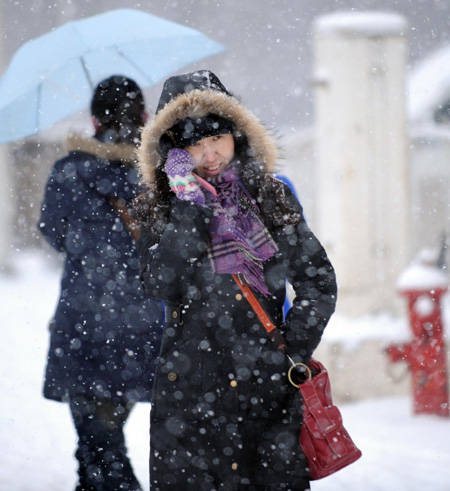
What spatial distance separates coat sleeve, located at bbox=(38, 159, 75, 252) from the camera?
297 centimetres

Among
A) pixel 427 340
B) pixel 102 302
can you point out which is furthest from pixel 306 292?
pixel 427 340

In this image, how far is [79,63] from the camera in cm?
351

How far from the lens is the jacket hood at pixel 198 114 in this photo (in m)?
2.23

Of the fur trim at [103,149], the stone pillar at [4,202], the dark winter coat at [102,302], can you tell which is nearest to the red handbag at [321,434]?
the dark winter coat at [102,302]

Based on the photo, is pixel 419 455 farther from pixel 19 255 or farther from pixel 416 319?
pixel 19 255

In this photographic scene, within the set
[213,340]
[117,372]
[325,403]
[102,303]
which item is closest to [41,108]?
[102,303]

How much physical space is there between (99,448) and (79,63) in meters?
1.86

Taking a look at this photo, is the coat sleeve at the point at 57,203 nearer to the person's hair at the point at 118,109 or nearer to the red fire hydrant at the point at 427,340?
the person's hair at the point at 118,109

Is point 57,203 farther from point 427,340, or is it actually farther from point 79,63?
point 427,340

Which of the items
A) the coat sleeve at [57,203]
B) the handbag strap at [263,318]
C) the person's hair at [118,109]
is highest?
the person's hair at [118,109]

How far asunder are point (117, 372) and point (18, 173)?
15.0 m

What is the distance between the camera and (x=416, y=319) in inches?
190

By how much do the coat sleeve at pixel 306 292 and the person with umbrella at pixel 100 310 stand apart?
3.11 ft

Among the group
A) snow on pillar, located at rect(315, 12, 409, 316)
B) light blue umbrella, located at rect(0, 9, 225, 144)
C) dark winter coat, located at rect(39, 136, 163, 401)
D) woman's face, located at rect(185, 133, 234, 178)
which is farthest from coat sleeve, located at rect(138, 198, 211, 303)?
snow on pillar, located at rect(315, 12, 409, 316)
